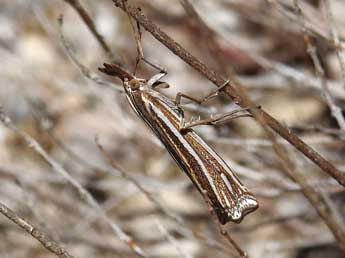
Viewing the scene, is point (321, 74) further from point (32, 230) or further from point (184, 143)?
point (32, 230)

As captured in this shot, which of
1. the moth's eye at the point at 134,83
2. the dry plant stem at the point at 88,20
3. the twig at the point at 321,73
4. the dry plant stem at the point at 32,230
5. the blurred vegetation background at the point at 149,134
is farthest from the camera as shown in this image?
the blurred vegetation background at the point at 149,134

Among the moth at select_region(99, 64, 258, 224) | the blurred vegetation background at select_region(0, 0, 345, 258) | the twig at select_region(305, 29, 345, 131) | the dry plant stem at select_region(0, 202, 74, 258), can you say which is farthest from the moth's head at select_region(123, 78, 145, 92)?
the blurred vegetation background at select_region(0, 0, 345, 258)

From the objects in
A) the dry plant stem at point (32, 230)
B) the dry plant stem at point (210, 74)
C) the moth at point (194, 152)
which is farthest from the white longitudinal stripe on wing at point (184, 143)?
the dry plant stem at point (32, 230)

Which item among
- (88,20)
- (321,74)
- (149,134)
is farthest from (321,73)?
(149,134)

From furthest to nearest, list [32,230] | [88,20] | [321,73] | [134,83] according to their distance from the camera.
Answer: [88,20] → [321,73] → [134,83] → [32,230]

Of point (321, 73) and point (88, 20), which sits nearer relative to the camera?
point (321, 73)

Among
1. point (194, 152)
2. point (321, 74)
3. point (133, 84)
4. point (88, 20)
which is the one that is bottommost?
point (194, 152)

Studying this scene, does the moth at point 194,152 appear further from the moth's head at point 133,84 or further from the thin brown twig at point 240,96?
the thin brown twig at point 240,96

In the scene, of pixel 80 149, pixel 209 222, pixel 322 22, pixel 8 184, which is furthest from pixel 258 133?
pixel 8 184
